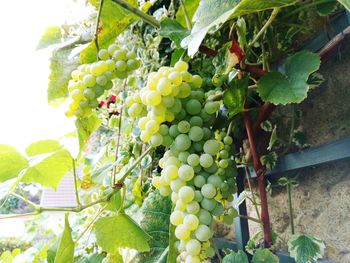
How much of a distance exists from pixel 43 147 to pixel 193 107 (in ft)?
0.94

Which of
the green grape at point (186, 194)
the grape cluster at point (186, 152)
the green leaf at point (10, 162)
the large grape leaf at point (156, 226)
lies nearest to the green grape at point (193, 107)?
the grape cluster at point (186, 152)

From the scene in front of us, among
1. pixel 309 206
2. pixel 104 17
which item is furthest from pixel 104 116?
pixel 309 206

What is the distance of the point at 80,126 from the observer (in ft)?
1.50

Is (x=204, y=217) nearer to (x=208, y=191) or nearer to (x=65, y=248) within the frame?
(x=208, y=191)

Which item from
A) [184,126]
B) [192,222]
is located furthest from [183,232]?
[184,126]

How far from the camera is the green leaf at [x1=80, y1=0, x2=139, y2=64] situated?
1.86 ft

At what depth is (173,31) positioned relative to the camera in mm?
433

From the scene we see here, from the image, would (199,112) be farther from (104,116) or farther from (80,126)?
(104,116)

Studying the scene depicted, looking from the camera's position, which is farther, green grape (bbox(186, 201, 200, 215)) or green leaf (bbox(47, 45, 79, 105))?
green leaf (bbox(47, 45, 79, 105))

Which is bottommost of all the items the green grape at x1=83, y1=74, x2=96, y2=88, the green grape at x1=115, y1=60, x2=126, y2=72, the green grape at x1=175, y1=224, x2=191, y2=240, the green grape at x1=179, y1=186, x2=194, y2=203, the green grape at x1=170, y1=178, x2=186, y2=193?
the green grape at x1=175, y1=224, x2=191, y2=240

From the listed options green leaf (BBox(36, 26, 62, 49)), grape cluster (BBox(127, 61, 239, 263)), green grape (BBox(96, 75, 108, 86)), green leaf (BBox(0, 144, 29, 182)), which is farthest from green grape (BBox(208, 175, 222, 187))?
green leaf (BBox(36, 26, 62, 49))

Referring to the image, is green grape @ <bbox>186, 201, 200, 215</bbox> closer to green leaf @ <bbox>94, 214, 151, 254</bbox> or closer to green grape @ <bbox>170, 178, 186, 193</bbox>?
green grape @ <bbox>170, 178, 186, 193</bbox>

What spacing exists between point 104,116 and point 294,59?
853 mm

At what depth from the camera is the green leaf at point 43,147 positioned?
1.66 ft
